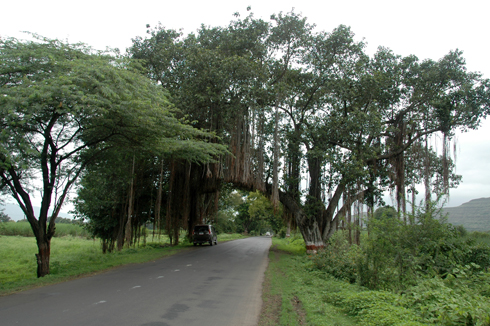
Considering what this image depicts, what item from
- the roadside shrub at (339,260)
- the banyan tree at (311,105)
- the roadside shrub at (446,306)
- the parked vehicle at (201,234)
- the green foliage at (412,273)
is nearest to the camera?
the roadside shrub at (446,306)

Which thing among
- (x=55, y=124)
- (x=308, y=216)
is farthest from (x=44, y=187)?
(x=308, y=216)

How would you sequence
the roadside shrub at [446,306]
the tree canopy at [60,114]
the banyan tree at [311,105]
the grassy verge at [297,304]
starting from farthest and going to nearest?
the banyan tree at [311,105], the tree canopy at [60,114], the grassy verge at [297,304], the roadside shrub at [446,306]

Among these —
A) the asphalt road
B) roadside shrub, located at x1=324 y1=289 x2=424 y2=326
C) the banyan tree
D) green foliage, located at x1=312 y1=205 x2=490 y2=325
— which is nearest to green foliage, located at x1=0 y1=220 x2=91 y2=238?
the banyan tree

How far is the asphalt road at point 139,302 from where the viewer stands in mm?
5199

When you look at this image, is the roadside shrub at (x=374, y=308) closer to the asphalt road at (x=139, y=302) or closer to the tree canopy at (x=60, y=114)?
the asphalt road at (x=139, y=302)

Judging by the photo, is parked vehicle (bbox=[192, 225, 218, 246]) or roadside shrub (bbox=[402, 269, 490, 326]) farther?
parked vehicle (bbox=[192, 225, 218, 246])

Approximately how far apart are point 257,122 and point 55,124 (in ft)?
33.6

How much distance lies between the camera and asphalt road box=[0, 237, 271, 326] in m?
5.20

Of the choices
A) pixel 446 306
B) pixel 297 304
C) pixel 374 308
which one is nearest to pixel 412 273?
pixel 446 306

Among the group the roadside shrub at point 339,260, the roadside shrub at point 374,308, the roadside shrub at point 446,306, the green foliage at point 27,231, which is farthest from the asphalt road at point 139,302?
the green foliage at point 27,231

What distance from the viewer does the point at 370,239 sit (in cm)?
852

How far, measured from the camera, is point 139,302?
6.30 metres

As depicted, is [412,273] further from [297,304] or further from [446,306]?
[297,304]

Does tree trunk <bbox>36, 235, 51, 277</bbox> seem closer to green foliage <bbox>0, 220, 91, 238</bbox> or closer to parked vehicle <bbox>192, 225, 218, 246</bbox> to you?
parked vehicle <bbox>192, 225, 218, 246</bbox>
